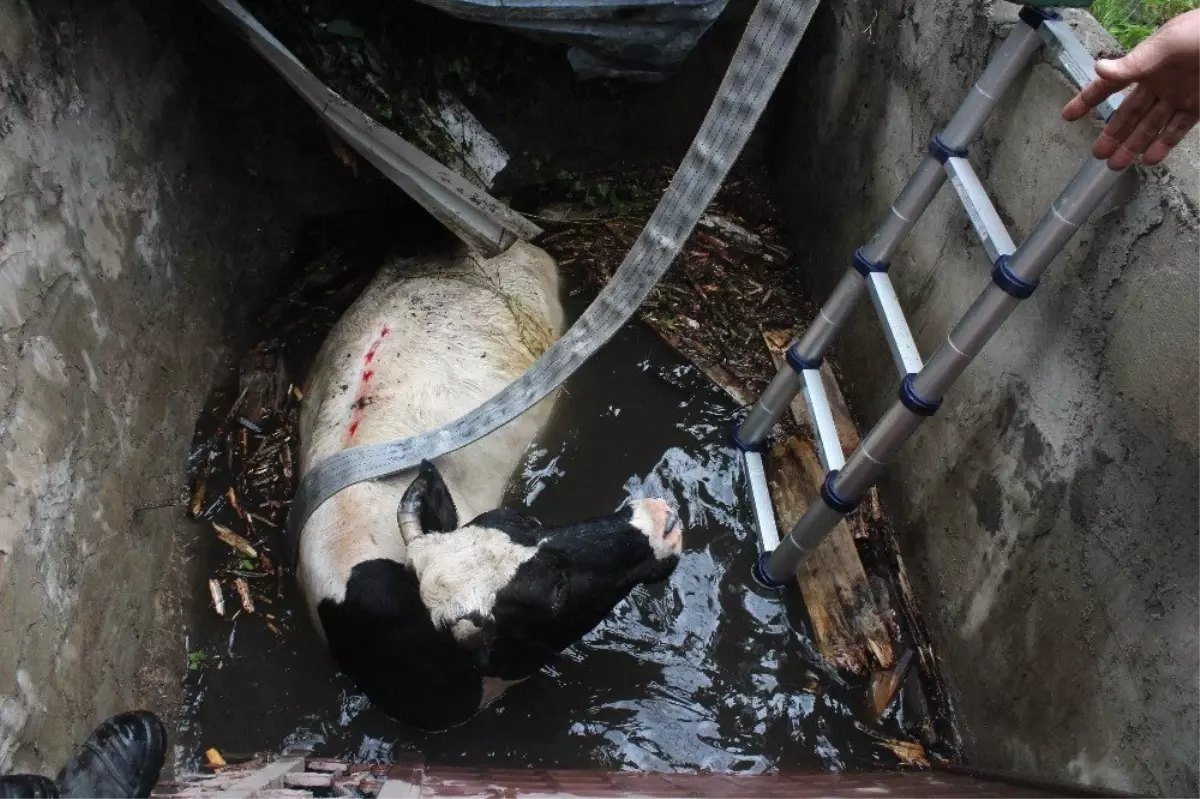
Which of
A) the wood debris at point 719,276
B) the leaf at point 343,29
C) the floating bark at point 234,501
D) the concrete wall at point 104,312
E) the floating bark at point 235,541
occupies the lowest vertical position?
the floating bark at point 235,541

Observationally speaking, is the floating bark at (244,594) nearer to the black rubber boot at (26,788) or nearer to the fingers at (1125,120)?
the black rubber boot at (26,788)

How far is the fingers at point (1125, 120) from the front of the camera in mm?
1875

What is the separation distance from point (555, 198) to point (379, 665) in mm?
3127

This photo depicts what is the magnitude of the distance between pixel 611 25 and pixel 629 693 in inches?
113

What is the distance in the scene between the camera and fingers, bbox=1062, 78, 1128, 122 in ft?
6.43

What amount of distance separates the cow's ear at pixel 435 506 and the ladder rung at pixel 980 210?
2.05 metres

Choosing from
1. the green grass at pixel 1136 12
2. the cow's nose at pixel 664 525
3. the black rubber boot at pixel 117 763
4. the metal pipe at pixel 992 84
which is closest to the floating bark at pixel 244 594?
the black rubber boot at pixel 117 763

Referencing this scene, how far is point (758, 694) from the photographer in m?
3.14

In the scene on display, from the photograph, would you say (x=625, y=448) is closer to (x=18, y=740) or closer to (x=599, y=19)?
(x=599, y=19)

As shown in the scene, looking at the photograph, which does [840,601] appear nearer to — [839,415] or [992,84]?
[839,415]

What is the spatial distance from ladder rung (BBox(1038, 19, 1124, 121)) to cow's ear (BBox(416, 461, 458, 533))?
2.41 m

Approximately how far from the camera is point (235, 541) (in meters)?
3.52

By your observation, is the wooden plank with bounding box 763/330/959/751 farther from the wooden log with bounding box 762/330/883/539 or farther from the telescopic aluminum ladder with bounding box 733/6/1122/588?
the telescopic aluminum ladder with bounding box 733/6/1122/588

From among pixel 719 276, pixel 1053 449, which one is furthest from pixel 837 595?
pixel 719 276
